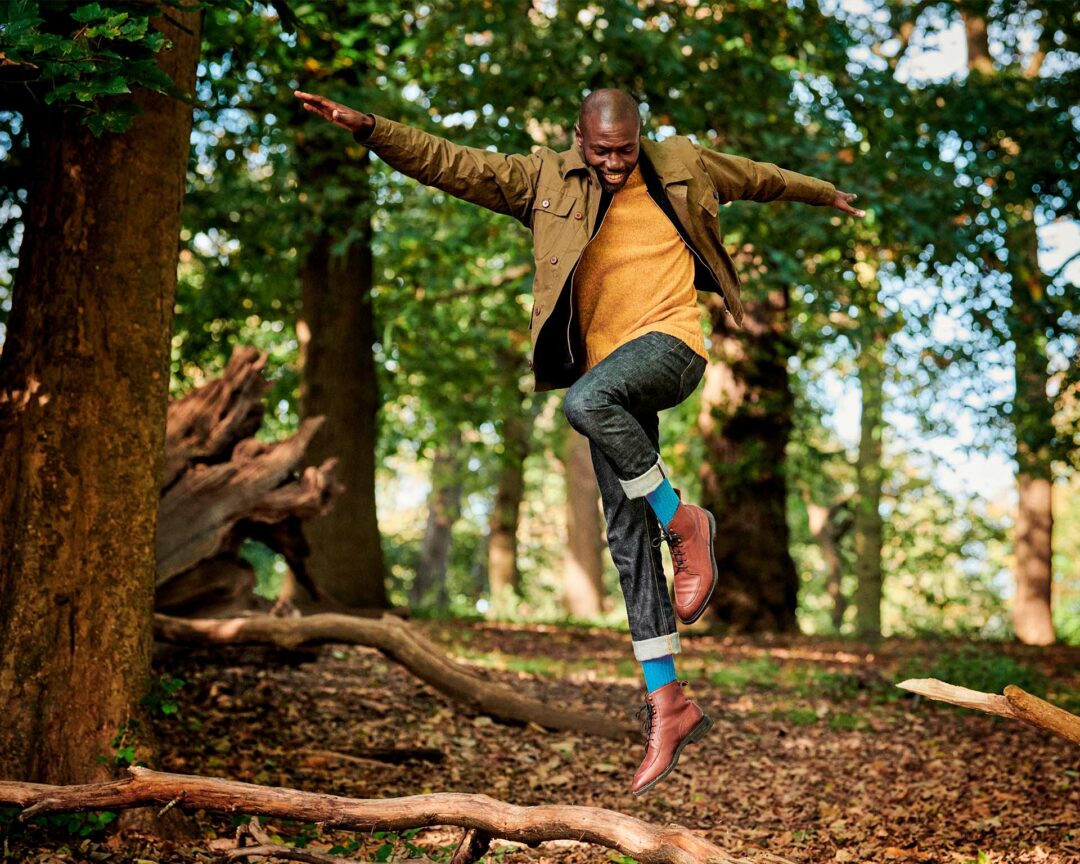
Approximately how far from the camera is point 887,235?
9523 millimetres

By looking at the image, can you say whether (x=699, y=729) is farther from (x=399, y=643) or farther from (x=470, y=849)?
(x=399, y=643)

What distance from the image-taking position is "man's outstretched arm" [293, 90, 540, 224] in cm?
406

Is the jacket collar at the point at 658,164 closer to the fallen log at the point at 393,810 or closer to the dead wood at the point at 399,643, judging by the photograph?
the fallen log at the point at 393,810

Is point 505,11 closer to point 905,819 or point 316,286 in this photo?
point 316,286

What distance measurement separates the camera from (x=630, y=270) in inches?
170

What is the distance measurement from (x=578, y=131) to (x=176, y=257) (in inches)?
77.8

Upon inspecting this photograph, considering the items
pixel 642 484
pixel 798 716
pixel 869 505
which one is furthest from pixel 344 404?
pixel 869 505

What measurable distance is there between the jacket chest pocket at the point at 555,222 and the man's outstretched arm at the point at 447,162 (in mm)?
138

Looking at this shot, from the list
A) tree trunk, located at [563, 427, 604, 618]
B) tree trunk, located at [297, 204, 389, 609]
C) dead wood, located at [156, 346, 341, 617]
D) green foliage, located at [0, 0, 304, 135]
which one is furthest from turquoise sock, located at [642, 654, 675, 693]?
tree trunk, located at [563, 427, 604, 618]

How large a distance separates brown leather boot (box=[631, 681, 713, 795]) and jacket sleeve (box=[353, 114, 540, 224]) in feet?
6.67

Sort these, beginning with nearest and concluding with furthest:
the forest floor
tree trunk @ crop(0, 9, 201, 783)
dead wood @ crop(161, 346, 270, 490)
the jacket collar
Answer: the jacket collar < tree trunk @ crop(0, 9, 201, 783) < the forest floor < dead wood @ crop(161, 346, 270, 490)

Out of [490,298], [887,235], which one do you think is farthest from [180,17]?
[490,298]

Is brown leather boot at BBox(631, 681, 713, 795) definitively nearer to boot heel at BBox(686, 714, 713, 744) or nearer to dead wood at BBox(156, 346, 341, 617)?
boot heel at BBox(686, 714, 713, 744)

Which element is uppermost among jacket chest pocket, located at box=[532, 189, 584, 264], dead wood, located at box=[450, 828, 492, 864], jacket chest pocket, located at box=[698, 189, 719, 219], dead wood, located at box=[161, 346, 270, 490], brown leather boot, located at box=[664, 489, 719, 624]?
jacket chest pocket, located at box=[698, 189, 719, 219]
